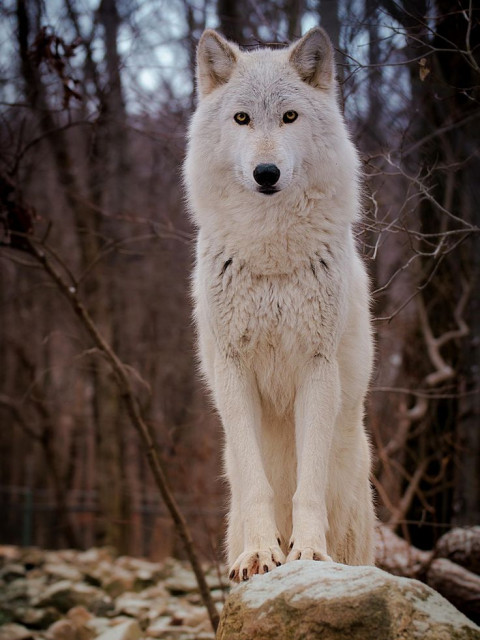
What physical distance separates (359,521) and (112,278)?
33.5 ft

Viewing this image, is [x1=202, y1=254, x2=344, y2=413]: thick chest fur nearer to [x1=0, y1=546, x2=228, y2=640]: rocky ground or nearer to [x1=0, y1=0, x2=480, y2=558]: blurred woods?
[x1=0, y1=0, x2=480, y2=558]: blurred woods

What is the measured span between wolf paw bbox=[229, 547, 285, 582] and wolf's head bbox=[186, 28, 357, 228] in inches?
74.3

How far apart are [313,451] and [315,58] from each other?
231 cm

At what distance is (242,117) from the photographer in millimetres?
4191

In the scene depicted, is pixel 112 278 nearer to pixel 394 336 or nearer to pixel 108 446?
pixel 108 446

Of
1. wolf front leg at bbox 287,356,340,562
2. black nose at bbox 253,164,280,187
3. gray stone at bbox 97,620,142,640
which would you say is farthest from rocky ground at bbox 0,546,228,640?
black nose at bbox 253,164,280,187

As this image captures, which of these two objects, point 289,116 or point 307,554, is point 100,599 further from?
point 289,116

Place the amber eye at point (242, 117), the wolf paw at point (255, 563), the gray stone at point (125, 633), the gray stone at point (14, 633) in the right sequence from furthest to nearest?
the gray stone at point (14, 633) → the gray stone at point (125, 633) → the amber eye at point (242, 117) → the wolf paw at point (255, 563)

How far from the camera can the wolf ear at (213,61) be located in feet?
14.5

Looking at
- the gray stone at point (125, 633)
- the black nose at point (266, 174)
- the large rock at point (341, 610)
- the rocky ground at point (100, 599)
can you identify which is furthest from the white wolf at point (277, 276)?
the rocky ground at point (100, 599)

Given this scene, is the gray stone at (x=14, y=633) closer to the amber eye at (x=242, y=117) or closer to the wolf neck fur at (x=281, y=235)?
Answer: the wolf neck fur at (x=281, y=235)

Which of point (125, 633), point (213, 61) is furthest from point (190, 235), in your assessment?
point (125, 633)

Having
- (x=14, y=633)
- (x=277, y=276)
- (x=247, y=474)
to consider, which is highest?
(x=277, y=276)

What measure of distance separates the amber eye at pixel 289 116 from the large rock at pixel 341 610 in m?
2.42
